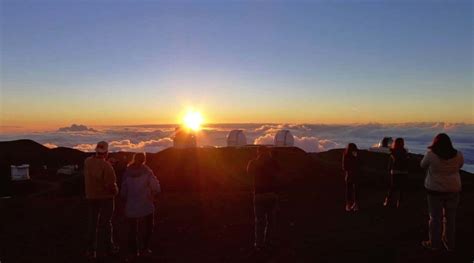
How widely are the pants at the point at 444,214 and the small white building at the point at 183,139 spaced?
3123 cm

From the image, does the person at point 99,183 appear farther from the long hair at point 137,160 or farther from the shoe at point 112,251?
the shoe at point 112,251

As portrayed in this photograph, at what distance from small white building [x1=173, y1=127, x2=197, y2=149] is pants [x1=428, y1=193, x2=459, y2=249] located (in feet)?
102

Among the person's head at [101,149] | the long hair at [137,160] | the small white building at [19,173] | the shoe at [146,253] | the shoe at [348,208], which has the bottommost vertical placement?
the small white building at [19,173]

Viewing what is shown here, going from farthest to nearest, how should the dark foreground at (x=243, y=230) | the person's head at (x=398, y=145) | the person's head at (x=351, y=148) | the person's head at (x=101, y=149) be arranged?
the person's head at (x=351, y=148) < the person's head at (x=398, y=145) < the dark foreground at (x=243, y=230) < the person's head at (x=101, y=149)

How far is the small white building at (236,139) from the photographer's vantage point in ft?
143

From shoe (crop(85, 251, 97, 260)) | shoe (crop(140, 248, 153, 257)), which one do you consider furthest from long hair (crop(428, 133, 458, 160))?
shoe (crop(85, 251, 97, 260))

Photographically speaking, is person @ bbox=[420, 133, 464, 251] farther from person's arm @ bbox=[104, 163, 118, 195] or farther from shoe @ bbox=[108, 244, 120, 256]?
shoe @ bbox=[108, 244, 120, 256]

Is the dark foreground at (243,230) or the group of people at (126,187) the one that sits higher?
the group of people at (126,187)

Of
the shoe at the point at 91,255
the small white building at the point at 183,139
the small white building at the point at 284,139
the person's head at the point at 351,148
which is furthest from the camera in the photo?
the small white building at the point at 284,139

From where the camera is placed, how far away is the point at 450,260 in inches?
348

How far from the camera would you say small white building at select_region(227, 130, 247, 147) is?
43531 mm

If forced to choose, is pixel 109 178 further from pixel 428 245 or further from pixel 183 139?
pixel 183 139

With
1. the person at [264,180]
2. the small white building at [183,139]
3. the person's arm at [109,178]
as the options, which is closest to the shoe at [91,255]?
the person's arm at [109,178]

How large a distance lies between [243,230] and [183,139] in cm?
2752
